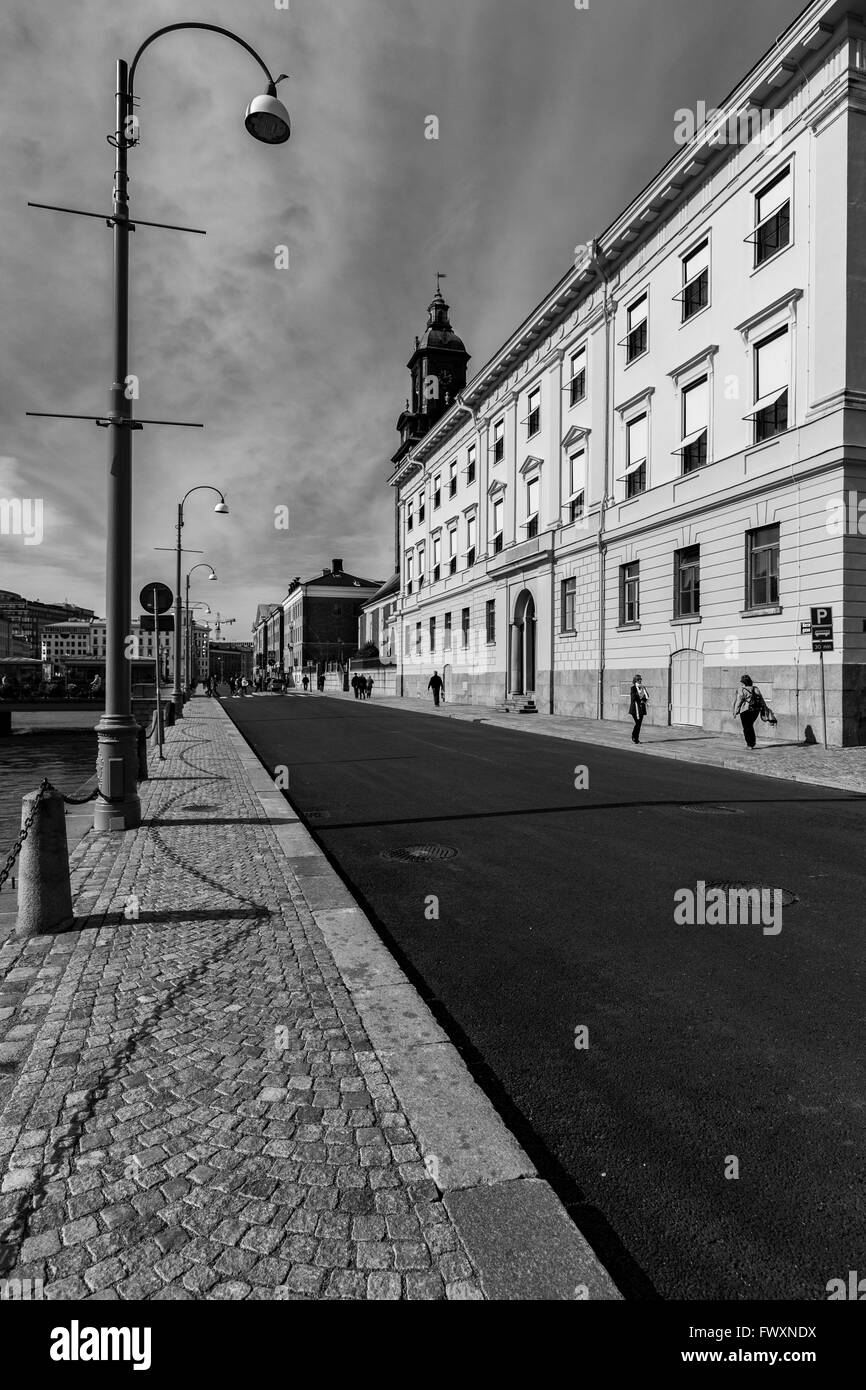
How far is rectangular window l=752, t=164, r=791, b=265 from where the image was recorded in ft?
60.9

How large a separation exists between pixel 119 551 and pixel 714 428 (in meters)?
18.1

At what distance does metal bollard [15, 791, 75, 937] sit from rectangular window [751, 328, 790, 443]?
62.1ft

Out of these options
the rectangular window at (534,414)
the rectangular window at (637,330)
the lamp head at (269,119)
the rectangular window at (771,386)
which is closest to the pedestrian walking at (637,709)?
the rectangular window at (771,386)

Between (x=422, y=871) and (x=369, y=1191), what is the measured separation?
413cm

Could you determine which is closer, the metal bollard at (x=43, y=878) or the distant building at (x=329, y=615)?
the metal bollard at (x=43, y=878)

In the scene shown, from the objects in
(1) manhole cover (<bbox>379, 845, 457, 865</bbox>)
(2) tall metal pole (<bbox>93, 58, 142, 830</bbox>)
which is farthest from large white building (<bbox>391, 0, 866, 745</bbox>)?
(2) tall metal pole (<bbox>93, 58, 142, 830</bbox>)

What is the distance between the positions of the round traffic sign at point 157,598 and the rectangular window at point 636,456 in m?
16.7

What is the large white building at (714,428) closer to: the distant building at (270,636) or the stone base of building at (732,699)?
the stone base of building at (732,699)

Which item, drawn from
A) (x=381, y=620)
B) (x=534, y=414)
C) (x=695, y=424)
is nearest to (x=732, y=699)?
(x=695, y=424)

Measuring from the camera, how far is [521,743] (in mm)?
18781

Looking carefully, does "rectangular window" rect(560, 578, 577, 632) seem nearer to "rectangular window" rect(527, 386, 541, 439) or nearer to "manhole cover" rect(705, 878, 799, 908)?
"rectangular window" rect(527, 386, 541, 439)

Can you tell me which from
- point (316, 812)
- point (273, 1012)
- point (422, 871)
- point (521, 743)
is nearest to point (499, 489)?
point (521, 743)

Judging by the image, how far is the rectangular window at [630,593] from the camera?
2489cm

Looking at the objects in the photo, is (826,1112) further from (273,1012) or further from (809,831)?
(809,831)
